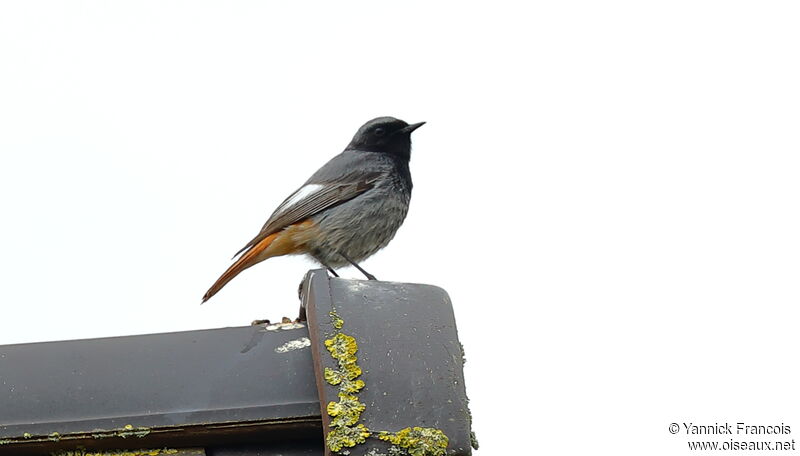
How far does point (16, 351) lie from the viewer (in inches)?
98.0

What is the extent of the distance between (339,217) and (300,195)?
0.34m

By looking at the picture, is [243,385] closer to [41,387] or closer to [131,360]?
[131,360]

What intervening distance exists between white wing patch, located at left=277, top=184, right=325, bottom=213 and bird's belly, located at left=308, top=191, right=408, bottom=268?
198 millimetres

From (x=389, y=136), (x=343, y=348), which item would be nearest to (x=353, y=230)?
(x=389, y=136)

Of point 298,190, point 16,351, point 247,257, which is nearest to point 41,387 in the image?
point 16,351

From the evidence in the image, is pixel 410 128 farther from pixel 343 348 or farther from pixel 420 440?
pixel 420 440

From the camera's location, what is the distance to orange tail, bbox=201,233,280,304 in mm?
5699

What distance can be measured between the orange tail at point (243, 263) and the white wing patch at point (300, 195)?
10.6 inches

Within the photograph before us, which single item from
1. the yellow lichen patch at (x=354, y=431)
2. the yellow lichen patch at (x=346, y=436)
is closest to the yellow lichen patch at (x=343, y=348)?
the yellow lichen patch at (x=354, y=431)

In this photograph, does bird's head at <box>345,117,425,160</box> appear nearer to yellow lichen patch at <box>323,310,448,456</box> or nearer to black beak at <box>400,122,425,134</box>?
black beak at <box>400,122,425,134</box>

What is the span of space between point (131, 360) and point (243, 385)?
0.98 feet

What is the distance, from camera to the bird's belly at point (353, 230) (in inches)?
237

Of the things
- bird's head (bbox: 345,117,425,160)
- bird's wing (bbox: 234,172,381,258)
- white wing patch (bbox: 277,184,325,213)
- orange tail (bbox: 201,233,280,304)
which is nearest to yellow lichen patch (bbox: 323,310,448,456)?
orange tail (bbox: 201,233,280,304)

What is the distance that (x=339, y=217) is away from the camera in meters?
6.03
